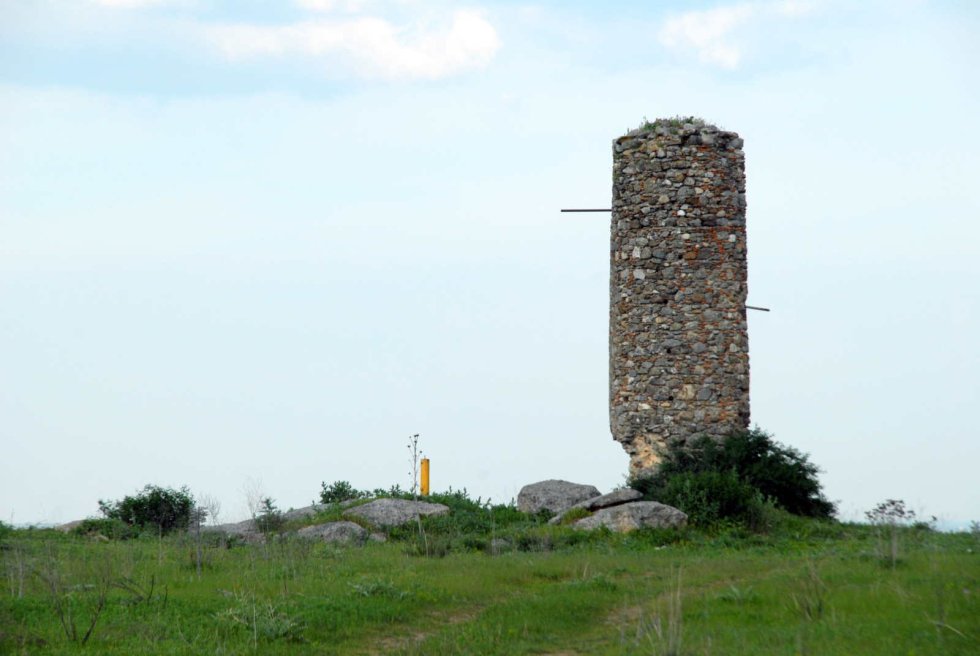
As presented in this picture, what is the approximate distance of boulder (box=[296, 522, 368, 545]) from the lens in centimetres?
1996

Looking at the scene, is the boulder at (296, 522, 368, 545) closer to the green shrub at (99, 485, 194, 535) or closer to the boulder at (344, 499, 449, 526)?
the boulder at (344, 499, 449, 526)

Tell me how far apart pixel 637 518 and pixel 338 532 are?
5.37 m

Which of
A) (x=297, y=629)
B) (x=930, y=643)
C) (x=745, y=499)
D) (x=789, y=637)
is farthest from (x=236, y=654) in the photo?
(x=745, y=499)

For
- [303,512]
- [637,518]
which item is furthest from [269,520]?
[637,518]

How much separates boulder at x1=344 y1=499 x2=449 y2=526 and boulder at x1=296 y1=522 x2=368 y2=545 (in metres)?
0.65

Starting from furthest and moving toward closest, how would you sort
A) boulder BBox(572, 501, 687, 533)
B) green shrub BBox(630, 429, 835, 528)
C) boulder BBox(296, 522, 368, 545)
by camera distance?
green shrub BBox(630, 429, 835, 528) → boulder BBox(296, 522, 368, 545) → boulder BBox(572, 501, 687, 533)

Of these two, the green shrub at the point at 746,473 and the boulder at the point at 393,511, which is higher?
the green shrub at the point at 746,473

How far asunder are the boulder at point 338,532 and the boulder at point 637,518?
12.7ft

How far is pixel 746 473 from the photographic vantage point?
22.6 metres

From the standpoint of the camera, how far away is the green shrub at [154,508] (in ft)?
80.4

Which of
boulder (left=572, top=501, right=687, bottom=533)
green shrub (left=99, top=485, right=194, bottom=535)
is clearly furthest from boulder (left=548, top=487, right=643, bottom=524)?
green shrub (left=99, top=485, right=194, bottom=535)

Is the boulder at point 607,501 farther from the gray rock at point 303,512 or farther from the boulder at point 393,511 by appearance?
the gray rock at point 303,512

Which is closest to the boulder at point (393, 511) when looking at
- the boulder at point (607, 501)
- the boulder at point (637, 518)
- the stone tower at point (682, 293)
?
the boulder at point (607, 501)

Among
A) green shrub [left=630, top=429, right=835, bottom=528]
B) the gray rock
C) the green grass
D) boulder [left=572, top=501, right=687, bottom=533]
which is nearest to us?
the green grass
